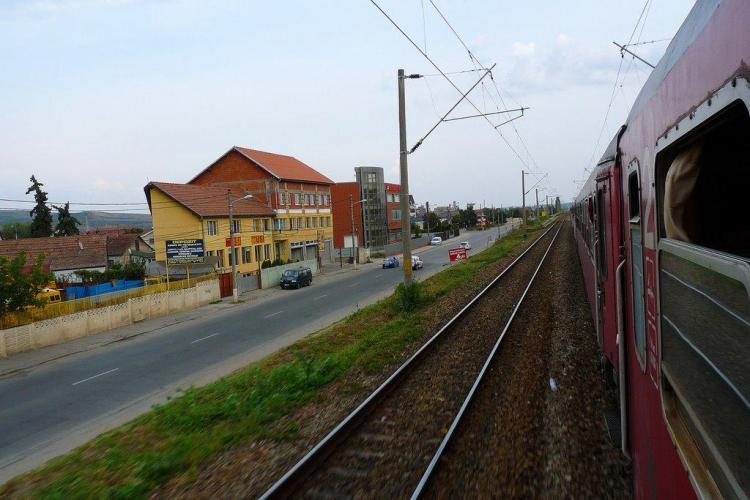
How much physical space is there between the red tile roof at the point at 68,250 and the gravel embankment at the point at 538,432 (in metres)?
42.9

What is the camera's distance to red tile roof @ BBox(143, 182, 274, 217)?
37875 millimetres

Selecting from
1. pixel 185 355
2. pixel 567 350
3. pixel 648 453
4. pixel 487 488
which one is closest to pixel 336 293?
pixel 185 355

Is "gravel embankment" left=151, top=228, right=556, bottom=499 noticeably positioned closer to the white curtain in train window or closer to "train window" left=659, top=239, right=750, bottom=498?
"train window" left=659, top=239, right=750, bottom=498

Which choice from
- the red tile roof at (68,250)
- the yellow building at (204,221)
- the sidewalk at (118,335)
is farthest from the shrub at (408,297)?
the red tile roof at (68,250)

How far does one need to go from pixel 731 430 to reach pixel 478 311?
44.2 ft

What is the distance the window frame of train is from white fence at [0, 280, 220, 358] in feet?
73.1

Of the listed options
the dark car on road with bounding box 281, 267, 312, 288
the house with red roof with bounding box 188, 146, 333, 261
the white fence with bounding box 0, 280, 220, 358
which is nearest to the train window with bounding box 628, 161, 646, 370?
the white fence with bounding box 0, 280, 220, 358

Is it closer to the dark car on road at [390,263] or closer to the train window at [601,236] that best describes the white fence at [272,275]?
the dark car on road at [390,263]

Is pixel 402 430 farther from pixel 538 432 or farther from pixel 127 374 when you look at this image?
pixel 127 374

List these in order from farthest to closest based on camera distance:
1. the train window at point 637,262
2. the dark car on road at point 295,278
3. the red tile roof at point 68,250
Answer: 1. the red tile roof at point 68,250
2. the dark car on road at point 295,278
3. the train window at point 637,262

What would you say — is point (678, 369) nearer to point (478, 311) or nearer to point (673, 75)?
point (673, 75)

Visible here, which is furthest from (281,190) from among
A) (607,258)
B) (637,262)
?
(637,262)

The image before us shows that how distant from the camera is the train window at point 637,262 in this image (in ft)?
10.2

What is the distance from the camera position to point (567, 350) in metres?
10.1
